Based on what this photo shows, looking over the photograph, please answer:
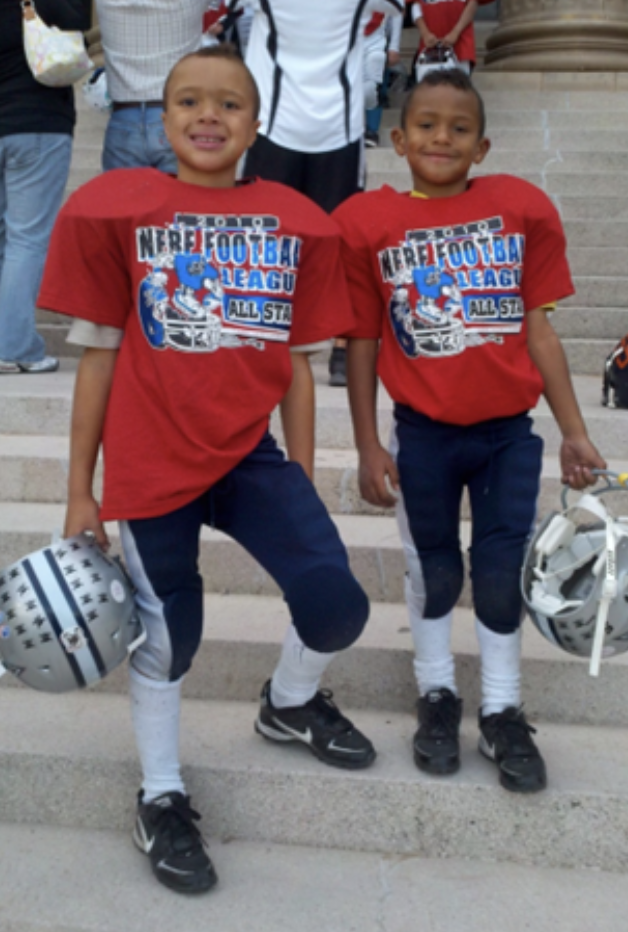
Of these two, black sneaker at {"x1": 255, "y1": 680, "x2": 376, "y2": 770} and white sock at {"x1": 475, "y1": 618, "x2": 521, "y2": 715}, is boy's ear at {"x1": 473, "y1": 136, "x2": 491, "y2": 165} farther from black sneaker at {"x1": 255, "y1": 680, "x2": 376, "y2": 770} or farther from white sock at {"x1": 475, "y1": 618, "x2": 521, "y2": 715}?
black sneaker at {"x1": 255, "y1": 680, "x2": 376, "y2": 770}

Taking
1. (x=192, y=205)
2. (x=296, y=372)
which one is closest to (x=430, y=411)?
(x=296, y=372)

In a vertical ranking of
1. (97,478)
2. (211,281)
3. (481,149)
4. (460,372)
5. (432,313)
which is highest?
(481,149)

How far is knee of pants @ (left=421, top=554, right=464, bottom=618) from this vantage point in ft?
9.17

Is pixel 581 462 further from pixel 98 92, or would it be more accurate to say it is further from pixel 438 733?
pixel 98 92

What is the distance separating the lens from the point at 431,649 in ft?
9.42

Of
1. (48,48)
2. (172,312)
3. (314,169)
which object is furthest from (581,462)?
(48,48)

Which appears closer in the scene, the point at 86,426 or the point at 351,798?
the point at 86,426

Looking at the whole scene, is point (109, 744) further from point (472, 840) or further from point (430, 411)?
point (430, 411)

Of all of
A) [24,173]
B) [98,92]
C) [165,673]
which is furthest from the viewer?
[98,92]

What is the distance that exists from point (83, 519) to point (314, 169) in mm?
2586

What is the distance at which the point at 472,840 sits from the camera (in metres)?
2.72

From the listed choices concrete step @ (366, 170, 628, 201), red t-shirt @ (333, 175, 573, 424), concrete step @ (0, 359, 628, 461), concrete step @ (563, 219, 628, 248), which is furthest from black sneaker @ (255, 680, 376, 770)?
concrete step @ (366, 170, 628, 201)

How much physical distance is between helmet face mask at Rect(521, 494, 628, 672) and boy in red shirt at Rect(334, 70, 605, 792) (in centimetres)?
14

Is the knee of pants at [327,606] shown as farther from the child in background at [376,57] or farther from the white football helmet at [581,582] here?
the child in background at [376,57]
